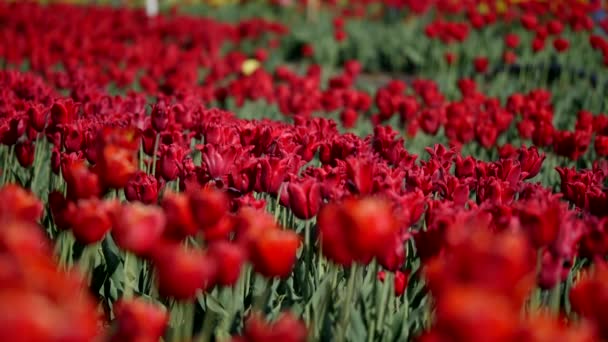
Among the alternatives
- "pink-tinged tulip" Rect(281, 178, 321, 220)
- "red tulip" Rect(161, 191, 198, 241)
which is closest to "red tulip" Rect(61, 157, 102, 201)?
"red tulip" Rect(161, 191, 198, 241)

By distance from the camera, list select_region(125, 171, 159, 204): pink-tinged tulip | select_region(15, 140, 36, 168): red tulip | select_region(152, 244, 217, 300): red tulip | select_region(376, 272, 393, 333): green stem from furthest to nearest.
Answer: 1. select_region(15, 140, 36, 168): red tulip
2. select_region(125, 171, 159, 204): pink-tinged tulip
3. select_region(376, 272, 393, 333): green stem
4. select_region(152, 244, 217, 300): red tulip

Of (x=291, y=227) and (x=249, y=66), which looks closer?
(x=291, y=227)

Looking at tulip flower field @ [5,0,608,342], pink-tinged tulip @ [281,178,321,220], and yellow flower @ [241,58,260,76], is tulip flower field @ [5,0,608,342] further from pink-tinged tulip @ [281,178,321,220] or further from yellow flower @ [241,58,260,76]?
yellow flower @ [241,58,260,76]

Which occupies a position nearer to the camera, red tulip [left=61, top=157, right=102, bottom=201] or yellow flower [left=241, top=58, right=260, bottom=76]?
red tulip [left=61, top=157, right=102, bottom=201]

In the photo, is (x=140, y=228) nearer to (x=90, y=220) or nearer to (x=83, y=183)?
(x=90, y=220)

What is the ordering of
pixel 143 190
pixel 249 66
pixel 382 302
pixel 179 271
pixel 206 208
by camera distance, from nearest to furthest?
pixel 179 271, pixel 206 208, pixel 382 302, pixel 143 190, pixel 249 66

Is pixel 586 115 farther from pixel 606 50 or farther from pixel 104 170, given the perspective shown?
pixel 104 170

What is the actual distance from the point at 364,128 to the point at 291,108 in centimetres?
53

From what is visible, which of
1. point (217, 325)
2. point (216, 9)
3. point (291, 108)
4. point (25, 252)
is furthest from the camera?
point (216, 9)

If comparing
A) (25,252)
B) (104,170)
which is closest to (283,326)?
(25,252)

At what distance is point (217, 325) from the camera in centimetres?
213

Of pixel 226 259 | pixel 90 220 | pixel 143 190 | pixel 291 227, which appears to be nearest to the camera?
pixel 226 259

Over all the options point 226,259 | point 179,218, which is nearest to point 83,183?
point 179,218

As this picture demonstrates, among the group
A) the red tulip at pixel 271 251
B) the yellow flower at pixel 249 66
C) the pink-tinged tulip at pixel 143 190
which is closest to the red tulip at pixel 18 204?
the red tulip at pixel 271 251
